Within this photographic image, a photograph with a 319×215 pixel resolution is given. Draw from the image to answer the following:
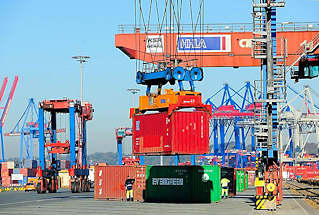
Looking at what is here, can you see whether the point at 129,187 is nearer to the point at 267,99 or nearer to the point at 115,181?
the point at 115,181

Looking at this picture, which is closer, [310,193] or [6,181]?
[310,193]

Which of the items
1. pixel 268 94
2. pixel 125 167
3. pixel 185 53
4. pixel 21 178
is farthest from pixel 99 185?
pixel 21 178

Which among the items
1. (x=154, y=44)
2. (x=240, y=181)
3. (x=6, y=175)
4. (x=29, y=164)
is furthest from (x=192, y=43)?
(x=29, y=164)

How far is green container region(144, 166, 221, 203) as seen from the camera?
41656 mm

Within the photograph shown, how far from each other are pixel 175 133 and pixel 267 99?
24.5 ft

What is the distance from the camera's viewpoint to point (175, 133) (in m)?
34.5

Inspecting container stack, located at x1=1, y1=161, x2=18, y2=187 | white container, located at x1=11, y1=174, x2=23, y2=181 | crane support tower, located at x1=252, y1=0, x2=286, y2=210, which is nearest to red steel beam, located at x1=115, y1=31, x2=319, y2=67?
crane support tower, located at x1=252, y1=0, x2=286, y2=210

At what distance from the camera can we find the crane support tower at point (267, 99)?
124ft

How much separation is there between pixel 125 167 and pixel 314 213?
17.3 m

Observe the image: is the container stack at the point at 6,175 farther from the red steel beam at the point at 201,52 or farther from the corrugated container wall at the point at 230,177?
the red steel beam at the point at 201,52

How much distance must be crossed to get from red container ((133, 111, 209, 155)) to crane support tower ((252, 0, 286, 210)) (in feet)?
14.8

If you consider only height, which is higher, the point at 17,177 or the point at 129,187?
the point at 129,187

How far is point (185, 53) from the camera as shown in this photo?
4759 cm

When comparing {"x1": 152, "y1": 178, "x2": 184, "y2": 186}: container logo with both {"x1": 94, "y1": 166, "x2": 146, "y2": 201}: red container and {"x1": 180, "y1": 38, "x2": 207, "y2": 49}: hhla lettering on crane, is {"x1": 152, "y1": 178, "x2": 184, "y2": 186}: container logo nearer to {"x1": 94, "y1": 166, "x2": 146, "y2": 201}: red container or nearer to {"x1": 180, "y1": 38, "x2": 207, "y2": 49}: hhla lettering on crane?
{"x1": 94, "y1": 166, "x2": 146, "y2": 201}: red container
